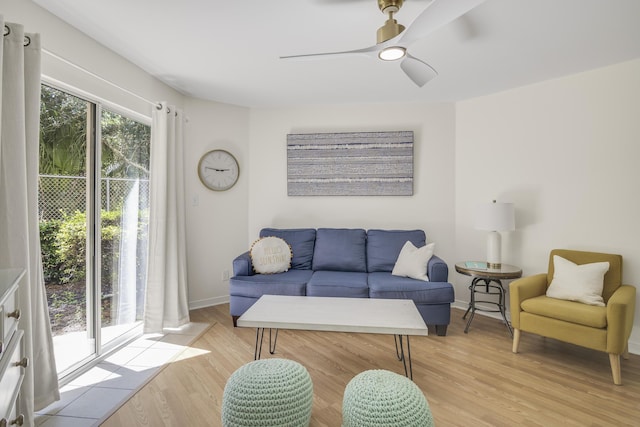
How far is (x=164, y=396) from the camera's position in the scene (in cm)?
207

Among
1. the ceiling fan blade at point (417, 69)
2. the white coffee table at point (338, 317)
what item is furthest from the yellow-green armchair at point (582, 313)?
the ceiling fan blade at point (417, 69)

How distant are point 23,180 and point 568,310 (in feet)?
11.5

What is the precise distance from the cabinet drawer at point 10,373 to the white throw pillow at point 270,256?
2.15 m

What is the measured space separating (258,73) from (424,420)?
288cm

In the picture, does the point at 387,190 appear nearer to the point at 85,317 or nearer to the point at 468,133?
the point at 468,133

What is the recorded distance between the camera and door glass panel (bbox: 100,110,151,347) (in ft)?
8.95

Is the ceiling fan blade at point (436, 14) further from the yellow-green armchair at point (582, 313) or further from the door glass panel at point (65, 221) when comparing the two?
the door glass panel at point (65, 221)

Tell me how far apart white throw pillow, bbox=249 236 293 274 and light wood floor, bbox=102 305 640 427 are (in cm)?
64

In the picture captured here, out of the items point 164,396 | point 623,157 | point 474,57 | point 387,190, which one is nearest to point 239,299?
point 164,396

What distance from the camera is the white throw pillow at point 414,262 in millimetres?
3201

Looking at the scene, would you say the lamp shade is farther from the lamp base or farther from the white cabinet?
the white cabinet

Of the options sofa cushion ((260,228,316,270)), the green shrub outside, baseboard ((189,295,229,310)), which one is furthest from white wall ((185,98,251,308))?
the green shrub outside

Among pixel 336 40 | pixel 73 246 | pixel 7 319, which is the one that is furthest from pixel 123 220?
pixel 336 40

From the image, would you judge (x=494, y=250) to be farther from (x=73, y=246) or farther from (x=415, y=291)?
(x=73, y=246)
